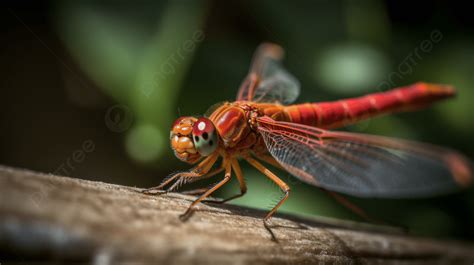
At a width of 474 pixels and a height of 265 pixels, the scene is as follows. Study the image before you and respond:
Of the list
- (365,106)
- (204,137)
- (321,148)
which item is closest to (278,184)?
(321,148)

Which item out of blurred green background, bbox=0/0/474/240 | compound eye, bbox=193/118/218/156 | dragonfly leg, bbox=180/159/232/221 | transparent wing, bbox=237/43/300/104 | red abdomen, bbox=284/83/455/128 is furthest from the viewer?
transparent wing, bbox=237/43/300/104

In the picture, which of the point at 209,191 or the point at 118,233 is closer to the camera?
the point at 118,233

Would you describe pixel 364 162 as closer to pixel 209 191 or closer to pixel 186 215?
pixel 209 191

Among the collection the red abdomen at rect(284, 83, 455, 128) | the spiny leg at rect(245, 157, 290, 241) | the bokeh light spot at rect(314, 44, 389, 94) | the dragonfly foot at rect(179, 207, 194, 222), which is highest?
the bokeh light spot at rect(314, 44, 389, 94)

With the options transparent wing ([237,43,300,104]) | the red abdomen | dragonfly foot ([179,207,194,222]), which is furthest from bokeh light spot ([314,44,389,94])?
dragonfly foot ([179,207,194,222])

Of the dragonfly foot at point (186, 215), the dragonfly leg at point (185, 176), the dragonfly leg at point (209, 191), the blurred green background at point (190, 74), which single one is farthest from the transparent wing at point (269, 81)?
the dragonfly foot at point (186, 215)

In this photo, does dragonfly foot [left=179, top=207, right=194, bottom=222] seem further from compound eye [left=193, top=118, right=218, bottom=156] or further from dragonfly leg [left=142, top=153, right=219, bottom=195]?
compound eye [left=193, top=118, right=218, bottom=156]

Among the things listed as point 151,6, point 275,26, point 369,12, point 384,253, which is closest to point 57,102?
point 151,6
